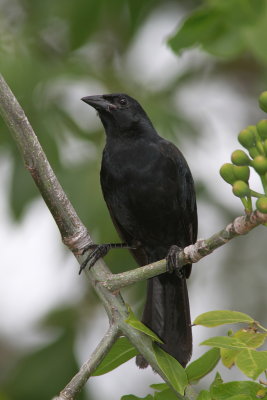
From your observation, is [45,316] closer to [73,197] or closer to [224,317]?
[73,197]

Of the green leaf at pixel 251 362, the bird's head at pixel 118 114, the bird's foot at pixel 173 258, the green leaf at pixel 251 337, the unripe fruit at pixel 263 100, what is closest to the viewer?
the green leaf at pixel 251 362

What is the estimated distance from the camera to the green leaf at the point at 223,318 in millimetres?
2342

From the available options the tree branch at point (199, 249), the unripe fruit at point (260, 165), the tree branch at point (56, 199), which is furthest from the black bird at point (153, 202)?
the unripe fruit at point (260, 165)

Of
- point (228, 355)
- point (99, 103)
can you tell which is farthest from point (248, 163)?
point (99, 103)

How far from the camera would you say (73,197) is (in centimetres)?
402

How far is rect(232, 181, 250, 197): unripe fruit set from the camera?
6.98 ft

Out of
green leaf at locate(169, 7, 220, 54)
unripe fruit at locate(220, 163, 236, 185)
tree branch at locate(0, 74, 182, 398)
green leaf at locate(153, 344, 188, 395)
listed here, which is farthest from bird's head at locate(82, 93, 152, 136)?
unripe fruit at locate(220, 163, 236, 185)

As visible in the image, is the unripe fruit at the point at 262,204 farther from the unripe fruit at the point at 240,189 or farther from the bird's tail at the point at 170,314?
the bird's tail at the point at 170,314

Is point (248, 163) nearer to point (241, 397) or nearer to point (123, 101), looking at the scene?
point (241, 397)

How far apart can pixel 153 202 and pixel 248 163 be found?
1895 millimetres

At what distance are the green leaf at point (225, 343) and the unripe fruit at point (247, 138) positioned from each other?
56cm

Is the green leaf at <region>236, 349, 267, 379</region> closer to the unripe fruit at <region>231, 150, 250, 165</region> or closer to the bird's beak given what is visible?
the unripe fruit at <region>231, 150, 250, 165</region>

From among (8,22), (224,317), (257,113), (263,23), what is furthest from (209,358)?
(257,113)

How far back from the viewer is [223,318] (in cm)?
236
